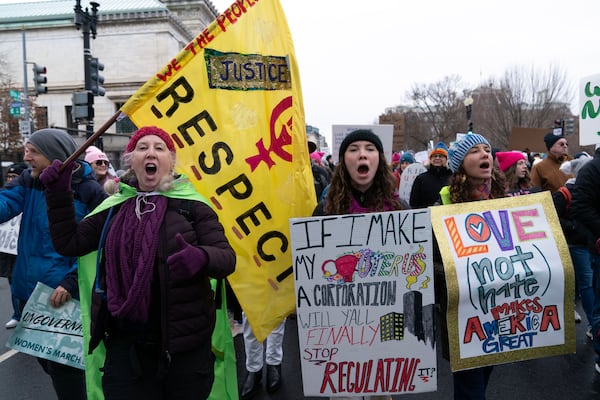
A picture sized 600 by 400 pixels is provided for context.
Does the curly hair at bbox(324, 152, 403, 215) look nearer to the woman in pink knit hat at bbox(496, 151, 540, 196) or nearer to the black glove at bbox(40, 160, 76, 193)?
the black glove at bbox(40, 160, 76, 193)

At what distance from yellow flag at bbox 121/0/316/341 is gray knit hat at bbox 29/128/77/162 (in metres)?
0.60

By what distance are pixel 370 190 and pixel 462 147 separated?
71cm

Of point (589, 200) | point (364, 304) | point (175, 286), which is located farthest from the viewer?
point (589, 200)

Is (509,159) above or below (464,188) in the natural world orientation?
above

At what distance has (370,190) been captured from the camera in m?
2.78

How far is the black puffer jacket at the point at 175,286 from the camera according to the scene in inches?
82.7

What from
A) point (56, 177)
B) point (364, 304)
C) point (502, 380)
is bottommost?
point (502, 380)

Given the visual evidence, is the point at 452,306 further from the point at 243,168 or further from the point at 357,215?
the point at 243,168

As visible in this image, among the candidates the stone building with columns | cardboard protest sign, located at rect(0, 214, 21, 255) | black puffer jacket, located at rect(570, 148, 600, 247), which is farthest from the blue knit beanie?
the stone building with columns

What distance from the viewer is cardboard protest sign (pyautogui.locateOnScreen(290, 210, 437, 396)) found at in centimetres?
250

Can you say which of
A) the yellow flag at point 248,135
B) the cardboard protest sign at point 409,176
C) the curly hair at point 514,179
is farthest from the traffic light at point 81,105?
the curly hair at point 514,179

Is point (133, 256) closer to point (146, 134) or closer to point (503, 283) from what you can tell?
point (146, 134)

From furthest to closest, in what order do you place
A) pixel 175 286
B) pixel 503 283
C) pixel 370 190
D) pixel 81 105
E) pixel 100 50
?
pixel 100 50, pixel 81 105, pixel 370 190, pixel 503 283, pixel 175 286

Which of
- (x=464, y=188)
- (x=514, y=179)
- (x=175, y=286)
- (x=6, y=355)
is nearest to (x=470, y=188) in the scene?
(x=464, y=188)
